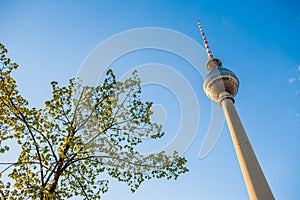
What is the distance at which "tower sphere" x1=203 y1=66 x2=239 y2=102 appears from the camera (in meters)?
26.9

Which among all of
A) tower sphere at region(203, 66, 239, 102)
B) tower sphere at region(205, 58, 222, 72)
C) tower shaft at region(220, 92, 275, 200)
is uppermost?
tower sphere at region(205, 58, 222, 72)

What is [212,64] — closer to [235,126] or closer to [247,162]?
[235,126]

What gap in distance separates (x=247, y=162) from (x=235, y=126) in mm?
4077

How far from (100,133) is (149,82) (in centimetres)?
518

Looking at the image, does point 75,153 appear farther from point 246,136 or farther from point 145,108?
point 246,136

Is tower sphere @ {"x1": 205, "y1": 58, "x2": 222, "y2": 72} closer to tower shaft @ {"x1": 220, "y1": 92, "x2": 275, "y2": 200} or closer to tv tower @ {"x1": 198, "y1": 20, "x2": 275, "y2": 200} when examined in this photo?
tv tower @ {"x1": 198, "y1": 20, "x2": 275, "y2": 200}

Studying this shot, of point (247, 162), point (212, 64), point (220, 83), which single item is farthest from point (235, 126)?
point (212, 64)

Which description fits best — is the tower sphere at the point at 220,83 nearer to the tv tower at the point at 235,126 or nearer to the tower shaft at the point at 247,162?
the tv tower at the point at 235,126

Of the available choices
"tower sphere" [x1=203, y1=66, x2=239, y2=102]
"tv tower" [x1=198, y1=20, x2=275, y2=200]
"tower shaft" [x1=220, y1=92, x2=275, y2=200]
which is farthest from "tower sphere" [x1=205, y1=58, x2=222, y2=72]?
"tower shaft" [x1=220, y1=92, x2=275, y2=200]

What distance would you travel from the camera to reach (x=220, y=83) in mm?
27016

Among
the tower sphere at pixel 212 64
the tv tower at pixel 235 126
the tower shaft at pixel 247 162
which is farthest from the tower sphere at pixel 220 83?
the tower shaft at pixel 247 162

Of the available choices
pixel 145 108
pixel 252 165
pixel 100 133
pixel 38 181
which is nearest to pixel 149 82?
pixel 145 108

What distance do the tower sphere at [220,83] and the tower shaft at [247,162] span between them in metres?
4.27

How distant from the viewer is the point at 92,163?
419 inches
